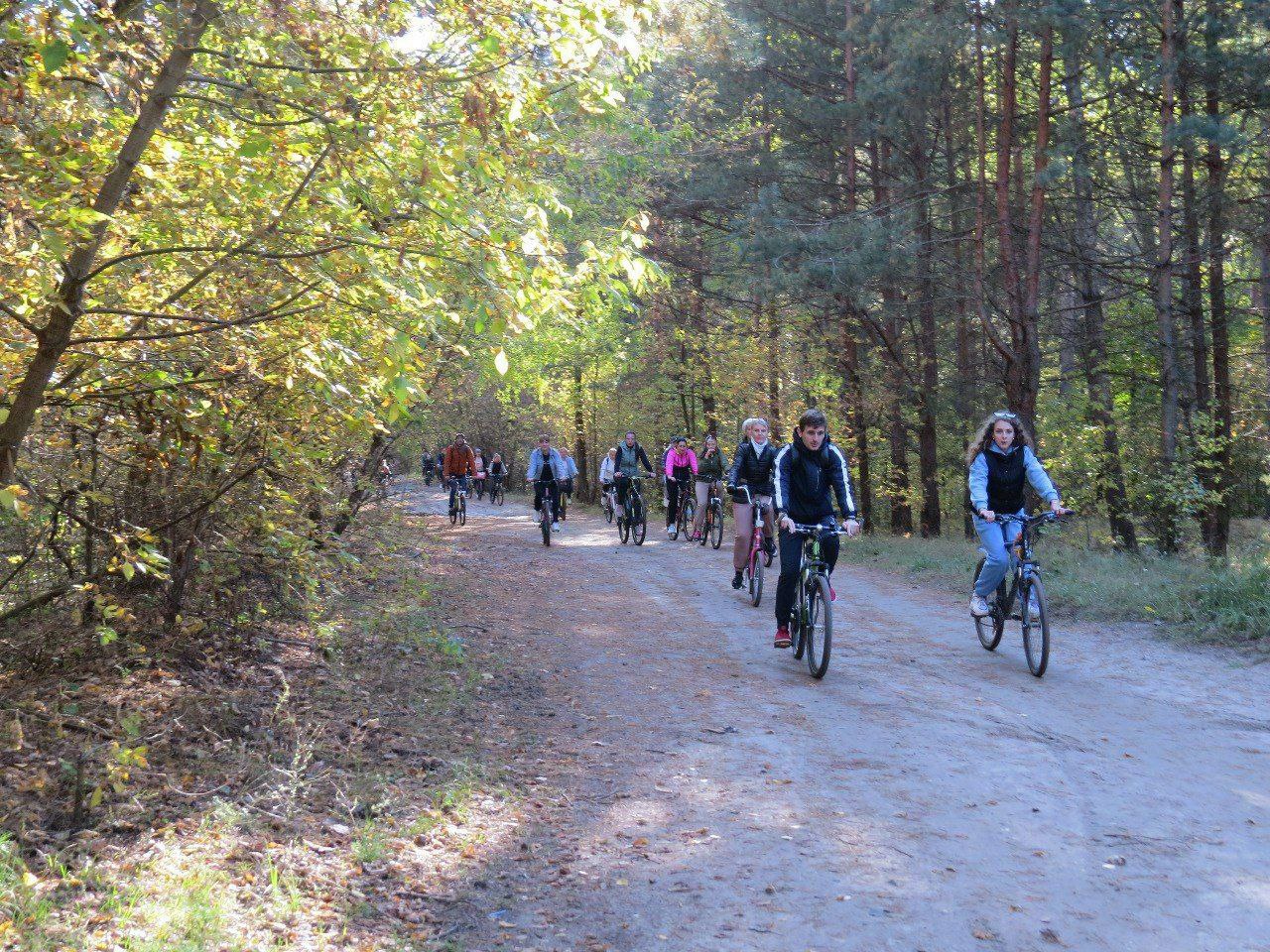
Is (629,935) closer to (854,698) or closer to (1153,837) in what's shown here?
(1153,837)

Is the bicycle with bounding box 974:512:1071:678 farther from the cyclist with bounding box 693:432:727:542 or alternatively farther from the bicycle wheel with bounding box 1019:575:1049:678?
the cyclist with bounding box 693:432:727:542

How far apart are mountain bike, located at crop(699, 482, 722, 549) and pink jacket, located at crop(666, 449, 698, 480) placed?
864 millimetres

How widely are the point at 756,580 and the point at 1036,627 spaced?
4.33 m

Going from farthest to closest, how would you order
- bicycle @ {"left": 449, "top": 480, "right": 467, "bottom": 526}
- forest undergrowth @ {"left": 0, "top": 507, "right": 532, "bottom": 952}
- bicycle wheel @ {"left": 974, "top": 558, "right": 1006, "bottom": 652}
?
bicycle @ {"left": 449, "top": 480, "right": 467, "bottom": 526} → bicycle wheel @ {"left": 974, "top": 558, "right": 1006, "bottom": 652} → forest undergrowth @ {"left": 0, "top": 507, "right": 532, "bottom": 952}

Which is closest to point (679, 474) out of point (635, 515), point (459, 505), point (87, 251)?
point (635, 515)

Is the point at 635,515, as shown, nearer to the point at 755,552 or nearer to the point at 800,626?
the point at 755,552

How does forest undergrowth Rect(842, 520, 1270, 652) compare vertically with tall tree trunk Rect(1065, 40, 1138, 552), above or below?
below

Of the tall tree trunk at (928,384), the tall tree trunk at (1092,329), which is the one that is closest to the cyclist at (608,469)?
the tall tree trunk at (928,384)

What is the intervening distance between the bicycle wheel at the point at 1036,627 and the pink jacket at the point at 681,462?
11238 millimetres

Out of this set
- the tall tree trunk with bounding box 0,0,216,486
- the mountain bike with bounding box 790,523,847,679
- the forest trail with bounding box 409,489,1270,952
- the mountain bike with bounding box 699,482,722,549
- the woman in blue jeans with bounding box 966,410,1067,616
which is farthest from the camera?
the mountain bike with bounding box 699,482,722,549

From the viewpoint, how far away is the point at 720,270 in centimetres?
2378

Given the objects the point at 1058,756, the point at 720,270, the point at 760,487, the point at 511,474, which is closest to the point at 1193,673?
the point at 1058,756

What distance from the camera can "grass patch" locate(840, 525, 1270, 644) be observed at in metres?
9.59

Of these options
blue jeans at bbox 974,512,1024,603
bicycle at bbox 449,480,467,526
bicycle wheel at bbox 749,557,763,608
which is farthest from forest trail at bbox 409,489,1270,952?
bicycle at bbox 449,480,467,526
